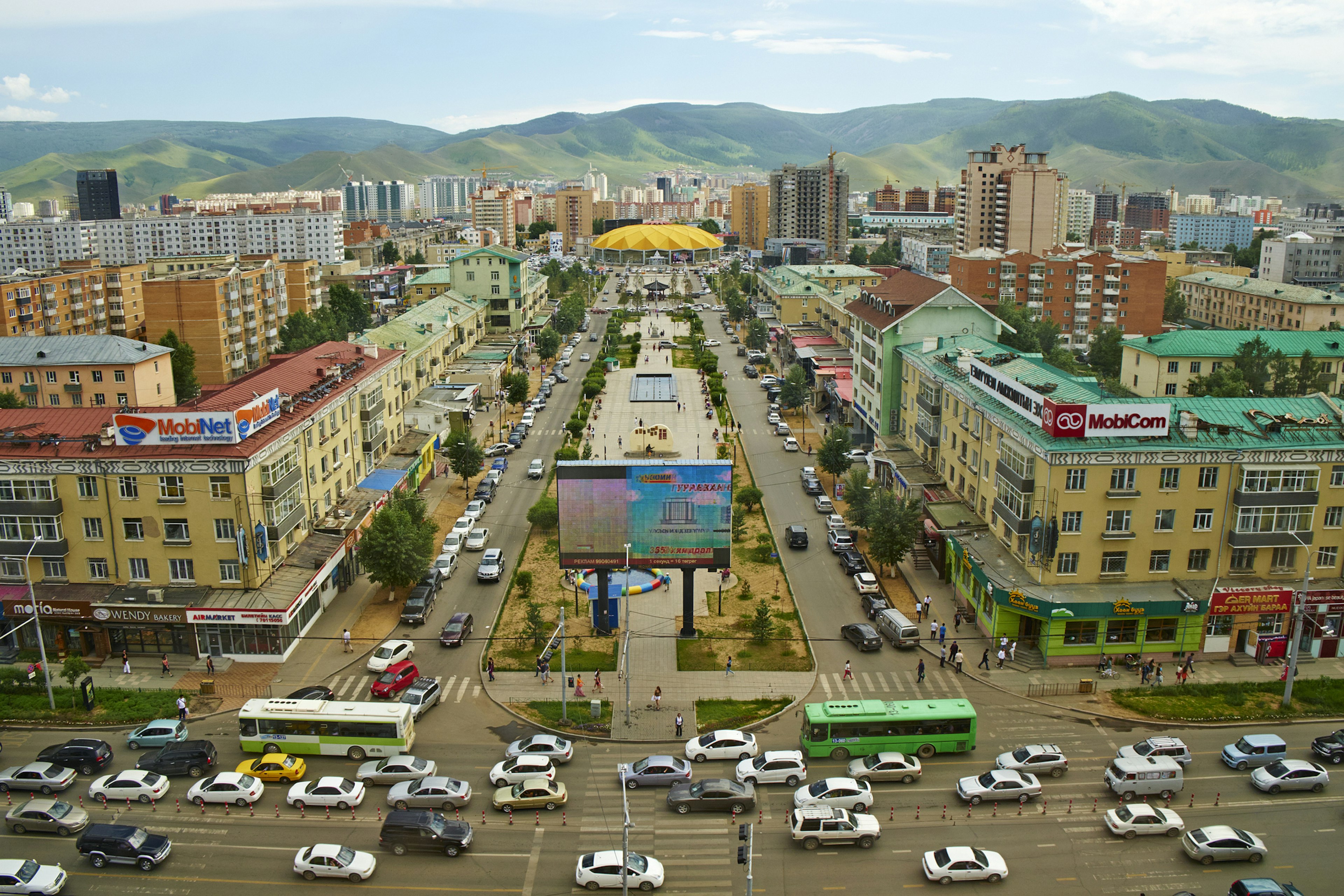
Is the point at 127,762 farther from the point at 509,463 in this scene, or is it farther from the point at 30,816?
the point at 509,463

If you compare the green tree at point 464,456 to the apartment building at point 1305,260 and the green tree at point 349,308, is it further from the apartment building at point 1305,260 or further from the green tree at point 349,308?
the apartment building at point 1305,260

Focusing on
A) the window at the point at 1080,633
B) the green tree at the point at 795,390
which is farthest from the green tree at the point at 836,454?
the window at the point at 1080,633

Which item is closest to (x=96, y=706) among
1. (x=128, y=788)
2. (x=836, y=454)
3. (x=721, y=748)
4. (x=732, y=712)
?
(x=128, y=788)

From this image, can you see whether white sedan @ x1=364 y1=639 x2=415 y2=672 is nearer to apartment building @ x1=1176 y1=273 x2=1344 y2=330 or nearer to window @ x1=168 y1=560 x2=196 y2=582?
window @ x1=168 y1=560 x2=196 y2=582

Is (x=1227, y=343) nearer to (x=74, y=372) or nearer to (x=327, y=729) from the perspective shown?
(x=327, y=729)

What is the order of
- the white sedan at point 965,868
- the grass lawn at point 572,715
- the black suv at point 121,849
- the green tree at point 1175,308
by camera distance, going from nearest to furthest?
the white sedan at point 965,868 → the black suv at point 121,849 → the grass lawn at point 572,715 → the green tree at point 1175,308

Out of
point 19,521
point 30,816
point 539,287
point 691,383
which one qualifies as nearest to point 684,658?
point 30,816
